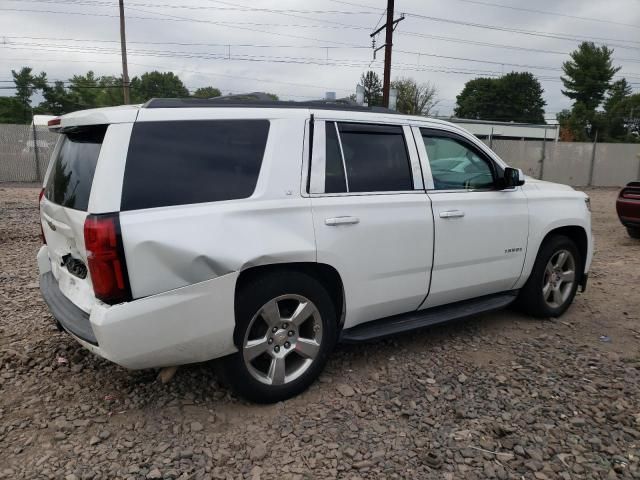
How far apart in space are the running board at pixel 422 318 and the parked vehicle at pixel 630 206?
17.2 ft

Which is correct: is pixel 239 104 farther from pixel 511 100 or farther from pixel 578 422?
pixel 511 100

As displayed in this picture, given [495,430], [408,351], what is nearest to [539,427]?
[495,430]

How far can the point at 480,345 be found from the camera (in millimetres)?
4098

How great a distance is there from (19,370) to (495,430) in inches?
124

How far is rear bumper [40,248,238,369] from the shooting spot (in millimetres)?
2521

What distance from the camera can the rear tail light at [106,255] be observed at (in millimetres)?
2457

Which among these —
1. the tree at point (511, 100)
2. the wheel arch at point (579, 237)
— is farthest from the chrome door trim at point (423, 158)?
the tree at point (511, 100)

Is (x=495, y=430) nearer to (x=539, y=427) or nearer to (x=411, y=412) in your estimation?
(x=539, y=427)

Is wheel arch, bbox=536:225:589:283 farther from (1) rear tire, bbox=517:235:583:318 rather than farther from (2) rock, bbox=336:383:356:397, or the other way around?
(2) rock, bbox=336:383:356:397

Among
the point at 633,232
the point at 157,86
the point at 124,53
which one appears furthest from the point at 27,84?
the point at 633,232

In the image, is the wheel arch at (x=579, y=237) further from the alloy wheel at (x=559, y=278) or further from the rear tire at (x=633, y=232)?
the rear tire at (x=633, y=232)

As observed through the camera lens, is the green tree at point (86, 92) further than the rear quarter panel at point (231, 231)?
Yes

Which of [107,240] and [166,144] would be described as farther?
[166,144]

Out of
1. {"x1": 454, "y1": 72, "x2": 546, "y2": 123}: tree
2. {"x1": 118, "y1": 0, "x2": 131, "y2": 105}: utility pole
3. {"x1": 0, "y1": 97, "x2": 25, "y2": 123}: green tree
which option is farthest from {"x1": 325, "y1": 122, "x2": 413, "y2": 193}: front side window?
{"x1": 454, "y1": 72, "x2": 546, "y2": 123}: tree
